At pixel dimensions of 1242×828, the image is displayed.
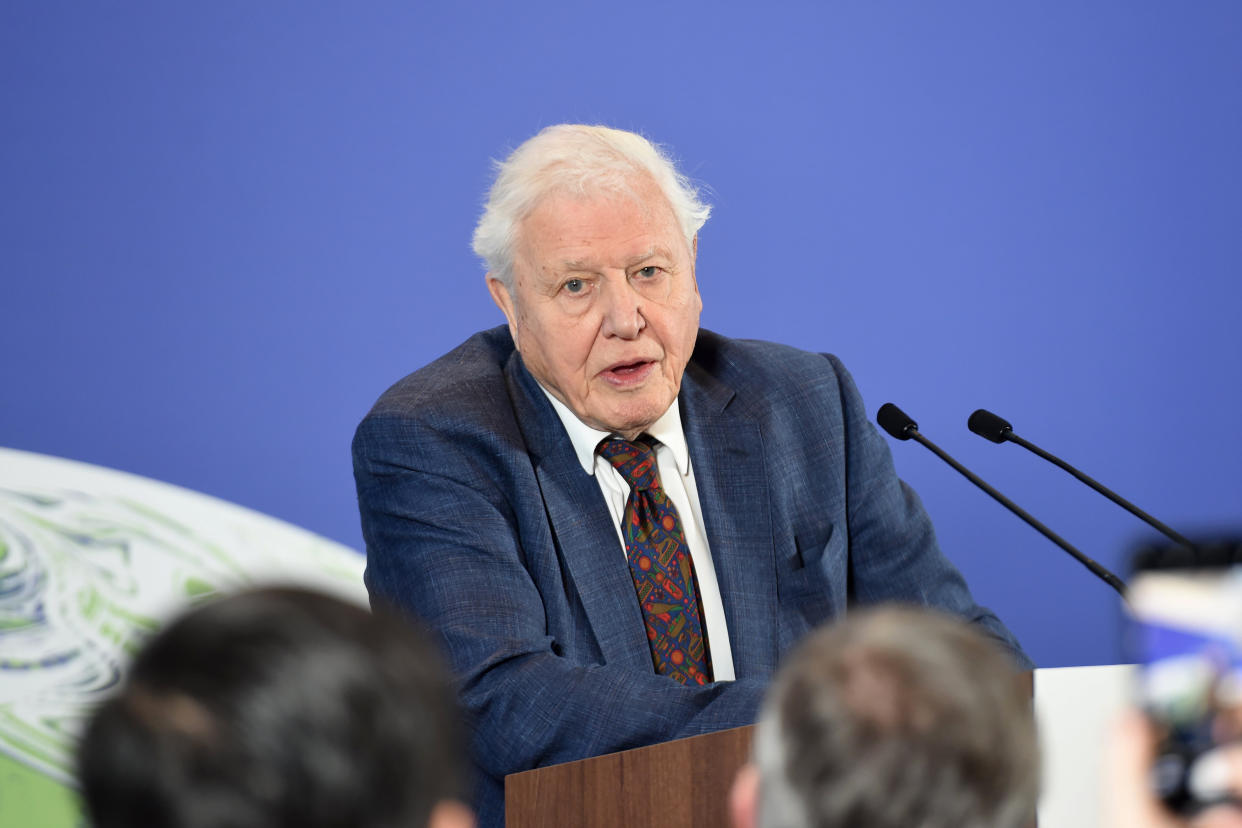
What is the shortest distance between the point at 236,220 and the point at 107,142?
0.29 metres

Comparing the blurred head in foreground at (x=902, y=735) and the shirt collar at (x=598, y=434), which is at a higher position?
the shirt collar at (x=598, y=434)

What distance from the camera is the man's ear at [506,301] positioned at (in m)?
2.25

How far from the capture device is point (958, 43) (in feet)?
10.3

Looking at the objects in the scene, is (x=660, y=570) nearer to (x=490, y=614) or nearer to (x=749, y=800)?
(x=490, y=614)

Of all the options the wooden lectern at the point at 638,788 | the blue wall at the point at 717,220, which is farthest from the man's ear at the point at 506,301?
the wooden lectern at the point at 638,788

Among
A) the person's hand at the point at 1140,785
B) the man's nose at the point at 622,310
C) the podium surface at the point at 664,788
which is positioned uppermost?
the man's nose at the point at 622,310

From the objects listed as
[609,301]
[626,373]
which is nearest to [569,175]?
[609,301]

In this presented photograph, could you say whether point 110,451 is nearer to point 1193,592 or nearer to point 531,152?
point 531,152

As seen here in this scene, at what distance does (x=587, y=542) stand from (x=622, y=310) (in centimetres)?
37

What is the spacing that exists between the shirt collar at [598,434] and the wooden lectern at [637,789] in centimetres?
85

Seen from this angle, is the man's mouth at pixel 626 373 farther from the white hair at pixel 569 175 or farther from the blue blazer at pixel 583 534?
the white hair at pixel 569 175

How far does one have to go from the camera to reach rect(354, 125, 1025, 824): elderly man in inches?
79.6

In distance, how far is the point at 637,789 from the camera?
51.8 inches

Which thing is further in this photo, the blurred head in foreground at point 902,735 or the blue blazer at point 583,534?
the blue blazer at point 583,534
